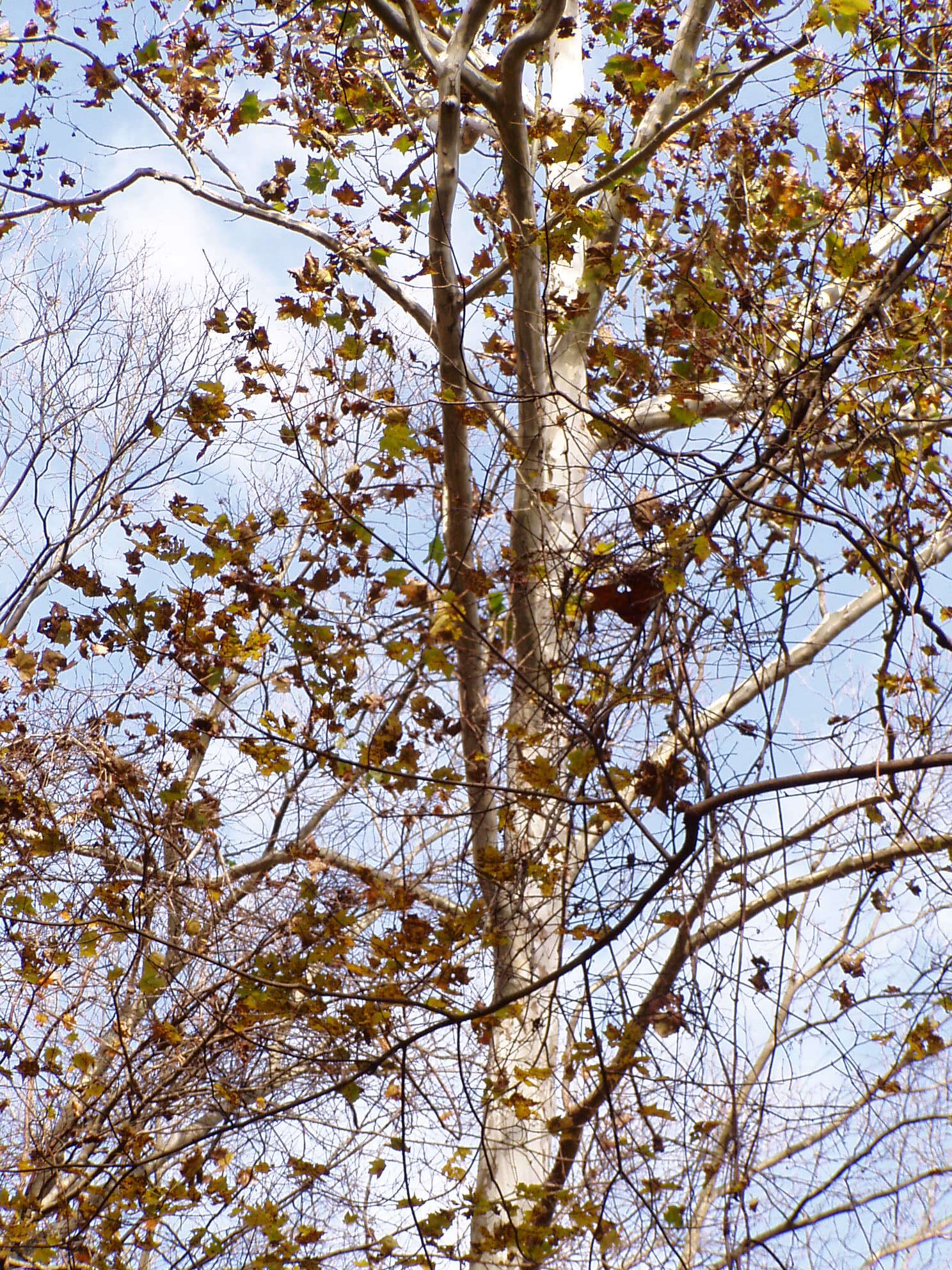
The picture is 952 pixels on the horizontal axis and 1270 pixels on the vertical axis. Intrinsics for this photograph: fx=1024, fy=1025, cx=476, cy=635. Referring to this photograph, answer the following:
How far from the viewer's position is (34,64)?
6832 mm

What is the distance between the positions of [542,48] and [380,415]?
3922mm

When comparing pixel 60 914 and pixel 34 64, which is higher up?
pixel 34 64

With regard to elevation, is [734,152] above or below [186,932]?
above

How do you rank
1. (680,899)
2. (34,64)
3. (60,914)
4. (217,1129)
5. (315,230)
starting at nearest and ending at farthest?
(680,899), (217,1129), (60,914), (315,230), (34,64)

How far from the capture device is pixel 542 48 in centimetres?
706

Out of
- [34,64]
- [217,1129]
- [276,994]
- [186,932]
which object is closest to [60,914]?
[186,932]

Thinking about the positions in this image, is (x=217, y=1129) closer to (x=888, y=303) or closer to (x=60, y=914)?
(x=60, y=914)

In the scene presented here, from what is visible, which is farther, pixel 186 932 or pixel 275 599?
pixel 186 932

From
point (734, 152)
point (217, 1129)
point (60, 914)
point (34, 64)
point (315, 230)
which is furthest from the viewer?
point (34, 64)

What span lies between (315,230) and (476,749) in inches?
124

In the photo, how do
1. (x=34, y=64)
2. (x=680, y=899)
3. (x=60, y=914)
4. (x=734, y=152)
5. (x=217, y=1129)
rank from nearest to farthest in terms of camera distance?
(x=680, y=899) → (x=217, y=1129) → (x=734, y=152) → (x=60, y=914) → (x=34, y=64)

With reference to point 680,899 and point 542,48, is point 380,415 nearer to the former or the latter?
point 680,899

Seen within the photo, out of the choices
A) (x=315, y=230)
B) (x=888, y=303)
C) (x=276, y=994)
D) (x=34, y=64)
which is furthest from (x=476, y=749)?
(x=34, y=64)

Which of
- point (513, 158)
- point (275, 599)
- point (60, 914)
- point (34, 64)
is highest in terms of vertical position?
point (34, 64)
